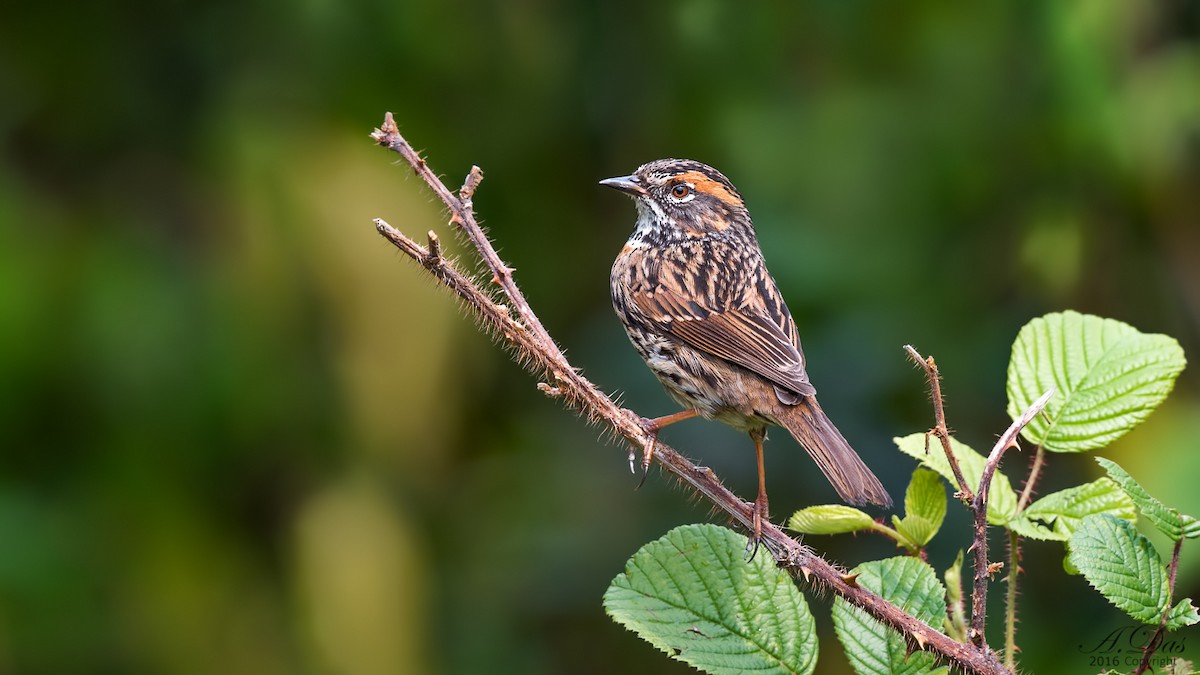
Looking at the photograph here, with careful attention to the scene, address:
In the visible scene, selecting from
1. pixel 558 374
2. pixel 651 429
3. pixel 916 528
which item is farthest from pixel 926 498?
pixel 651 429

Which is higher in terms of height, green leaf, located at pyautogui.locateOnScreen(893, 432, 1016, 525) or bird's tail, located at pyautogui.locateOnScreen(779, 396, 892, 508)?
bird's tail, located at pyautogui.locateOnScreen(779, 396, 892, 508)

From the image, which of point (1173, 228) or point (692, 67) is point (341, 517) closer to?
point (692, 67)

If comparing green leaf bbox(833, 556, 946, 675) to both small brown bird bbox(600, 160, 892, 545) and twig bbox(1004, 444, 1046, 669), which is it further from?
small brown bird bbox(600, 160, 892, 545)

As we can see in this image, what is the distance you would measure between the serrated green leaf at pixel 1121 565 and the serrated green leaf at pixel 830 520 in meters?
0.34

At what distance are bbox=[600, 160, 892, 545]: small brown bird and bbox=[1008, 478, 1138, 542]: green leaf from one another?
0.72 metres

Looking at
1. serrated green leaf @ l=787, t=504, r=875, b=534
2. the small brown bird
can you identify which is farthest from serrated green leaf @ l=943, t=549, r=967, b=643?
the small brown bird

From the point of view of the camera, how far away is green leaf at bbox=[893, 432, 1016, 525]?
217cm

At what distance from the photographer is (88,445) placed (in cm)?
540

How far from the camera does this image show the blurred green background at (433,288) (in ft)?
16.8

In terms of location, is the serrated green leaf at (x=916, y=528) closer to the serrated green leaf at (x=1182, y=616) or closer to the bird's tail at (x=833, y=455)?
the serrated green leaf at (x=1182, y=616)

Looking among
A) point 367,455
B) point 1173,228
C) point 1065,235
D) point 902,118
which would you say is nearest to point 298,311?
point 367,455

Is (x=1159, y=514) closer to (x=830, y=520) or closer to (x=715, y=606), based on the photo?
(x=830, y=520)

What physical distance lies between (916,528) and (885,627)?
0.23 metres

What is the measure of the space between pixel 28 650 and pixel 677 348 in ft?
10.9
